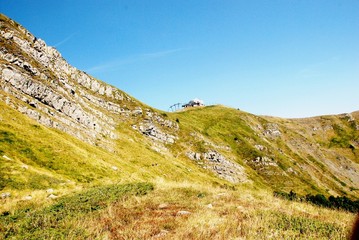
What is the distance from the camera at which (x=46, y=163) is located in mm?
45625

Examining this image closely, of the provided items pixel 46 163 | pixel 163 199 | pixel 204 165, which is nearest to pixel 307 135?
pixel 204 165

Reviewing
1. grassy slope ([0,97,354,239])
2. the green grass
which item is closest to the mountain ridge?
grassy slope ([0,97,354,239])

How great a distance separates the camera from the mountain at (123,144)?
4328 centimetres

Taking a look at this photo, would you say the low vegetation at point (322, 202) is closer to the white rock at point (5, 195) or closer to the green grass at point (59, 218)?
the green grass at point (59, 218)

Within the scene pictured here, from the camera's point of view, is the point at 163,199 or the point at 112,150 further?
the point at 112,150

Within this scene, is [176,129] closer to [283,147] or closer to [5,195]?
[283,147]

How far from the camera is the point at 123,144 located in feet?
282

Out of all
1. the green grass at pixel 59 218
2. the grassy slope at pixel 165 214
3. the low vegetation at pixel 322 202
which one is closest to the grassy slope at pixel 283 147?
the low vegetation at pixel 322 202

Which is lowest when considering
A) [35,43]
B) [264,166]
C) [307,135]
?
[264,166]

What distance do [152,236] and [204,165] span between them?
104763 millimetres

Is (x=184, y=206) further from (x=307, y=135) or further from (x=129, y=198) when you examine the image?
(x=307, y=135)

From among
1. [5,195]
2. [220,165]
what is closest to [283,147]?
[220,165]

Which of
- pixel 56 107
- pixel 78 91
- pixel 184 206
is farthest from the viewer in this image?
pixel 78 91

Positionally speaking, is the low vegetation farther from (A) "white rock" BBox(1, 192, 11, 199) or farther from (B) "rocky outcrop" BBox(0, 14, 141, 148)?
(B) "rocky outcrop" BBox(0, 14, 141, 148)
